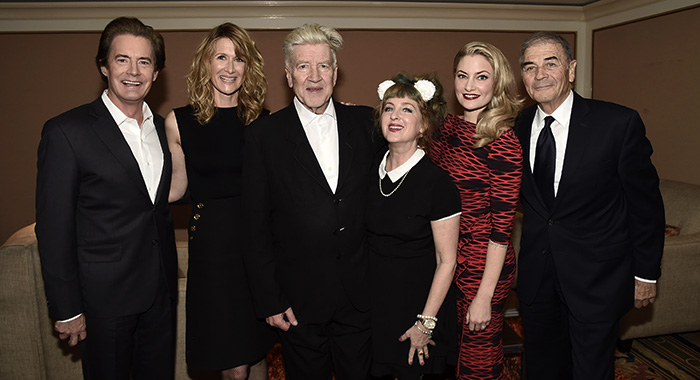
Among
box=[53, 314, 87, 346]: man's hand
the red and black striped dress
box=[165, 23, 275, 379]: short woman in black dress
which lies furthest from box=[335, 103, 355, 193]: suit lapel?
box=[53, 314, 87, 346]: man's hand

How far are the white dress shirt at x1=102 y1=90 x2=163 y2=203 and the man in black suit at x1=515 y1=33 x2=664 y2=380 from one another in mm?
1741

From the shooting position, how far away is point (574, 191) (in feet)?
7.09

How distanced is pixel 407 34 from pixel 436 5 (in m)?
0.47

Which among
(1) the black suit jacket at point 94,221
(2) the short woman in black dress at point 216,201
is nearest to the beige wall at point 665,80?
(2) the short woman in black dress at point 216,201

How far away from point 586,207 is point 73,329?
7.52ft

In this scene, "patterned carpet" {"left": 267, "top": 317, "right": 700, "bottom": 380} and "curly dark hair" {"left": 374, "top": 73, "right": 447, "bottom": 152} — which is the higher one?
"curly dark hair" {"left": 374, "top": 73, "right": 447, "bottom": 152}

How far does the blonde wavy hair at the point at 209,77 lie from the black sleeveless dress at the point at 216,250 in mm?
63

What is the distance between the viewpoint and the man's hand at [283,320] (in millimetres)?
2084

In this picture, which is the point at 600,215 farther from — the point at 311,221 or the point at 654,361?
the point at 654,361

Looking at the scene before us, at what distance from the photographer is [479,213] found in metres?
2.11

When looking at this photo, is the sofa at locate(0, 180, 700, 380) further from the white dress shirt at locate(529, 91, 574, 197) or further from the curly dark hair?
the white dress shirt at locate(529, 91, 574, 197)

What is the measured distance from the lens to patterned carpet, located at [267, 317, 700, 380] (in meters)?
3.31

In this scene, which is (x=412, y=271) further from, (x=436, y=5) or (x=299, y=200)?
(x=436, y=5)

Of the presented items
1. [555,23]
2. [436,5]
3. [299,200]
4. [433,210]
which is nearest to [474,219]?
[433,210]
